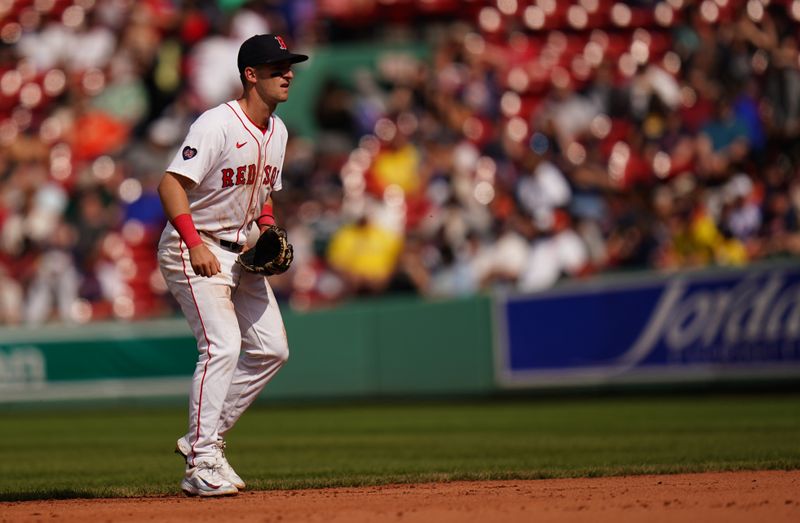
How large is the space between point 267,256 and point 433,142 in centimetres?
1051

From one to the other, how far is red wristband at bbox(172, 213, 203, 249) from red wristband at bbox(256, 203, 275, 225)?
0.75 metres

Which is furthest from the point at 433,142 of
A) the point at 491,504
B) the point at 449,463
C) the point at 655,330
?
the point at 491,504

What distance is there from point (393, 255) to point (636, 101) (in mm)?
3594

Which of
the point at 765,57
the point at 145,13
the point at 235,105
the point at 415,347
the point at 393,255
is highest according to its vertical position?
the point at 145,13

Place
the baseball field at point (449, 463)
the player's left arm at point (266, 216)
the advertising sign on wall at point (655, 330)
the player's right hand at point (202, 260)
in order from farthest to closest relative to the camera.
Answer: the advertising sign on wall at point (655, 330) < the player's left arm at point (266, 216) < the player's right hand at point (202, 260) < the baseball field at point (449, 463)

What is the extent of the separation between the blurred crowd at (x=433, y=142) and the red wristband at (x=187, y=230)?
8580 millimetres

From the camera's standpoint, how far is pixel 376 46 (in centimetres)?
1897

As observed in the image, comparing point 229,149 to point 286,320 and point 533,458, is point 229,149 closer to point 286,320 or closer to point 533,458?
point 533,458

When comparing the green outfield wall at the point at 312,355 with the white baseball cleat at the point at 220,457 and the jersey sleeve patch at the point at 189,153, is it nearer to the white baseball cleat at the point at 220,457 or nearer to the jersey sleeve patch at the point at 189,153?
the white baseball cleat at the point at 220,457

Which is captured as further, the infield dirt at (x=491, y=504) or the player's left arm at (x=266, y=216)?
the player's left arm at (x=266, y=216)

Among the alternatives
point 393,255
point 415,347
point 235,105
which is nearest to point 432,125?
point 393,255

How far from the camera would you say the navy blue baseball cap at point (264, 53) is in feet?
20.7

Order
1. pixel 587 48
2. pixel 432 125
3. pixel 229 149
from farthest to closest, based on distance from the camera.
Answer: pixel 587 48
pixel 432 125
pixel 229 149

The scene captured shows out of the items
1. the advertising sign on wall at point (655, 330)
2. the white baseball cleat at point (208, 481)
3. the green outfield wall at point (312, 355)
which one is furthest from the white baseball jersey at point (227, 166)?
the green outfield wall at point (312, 355)
